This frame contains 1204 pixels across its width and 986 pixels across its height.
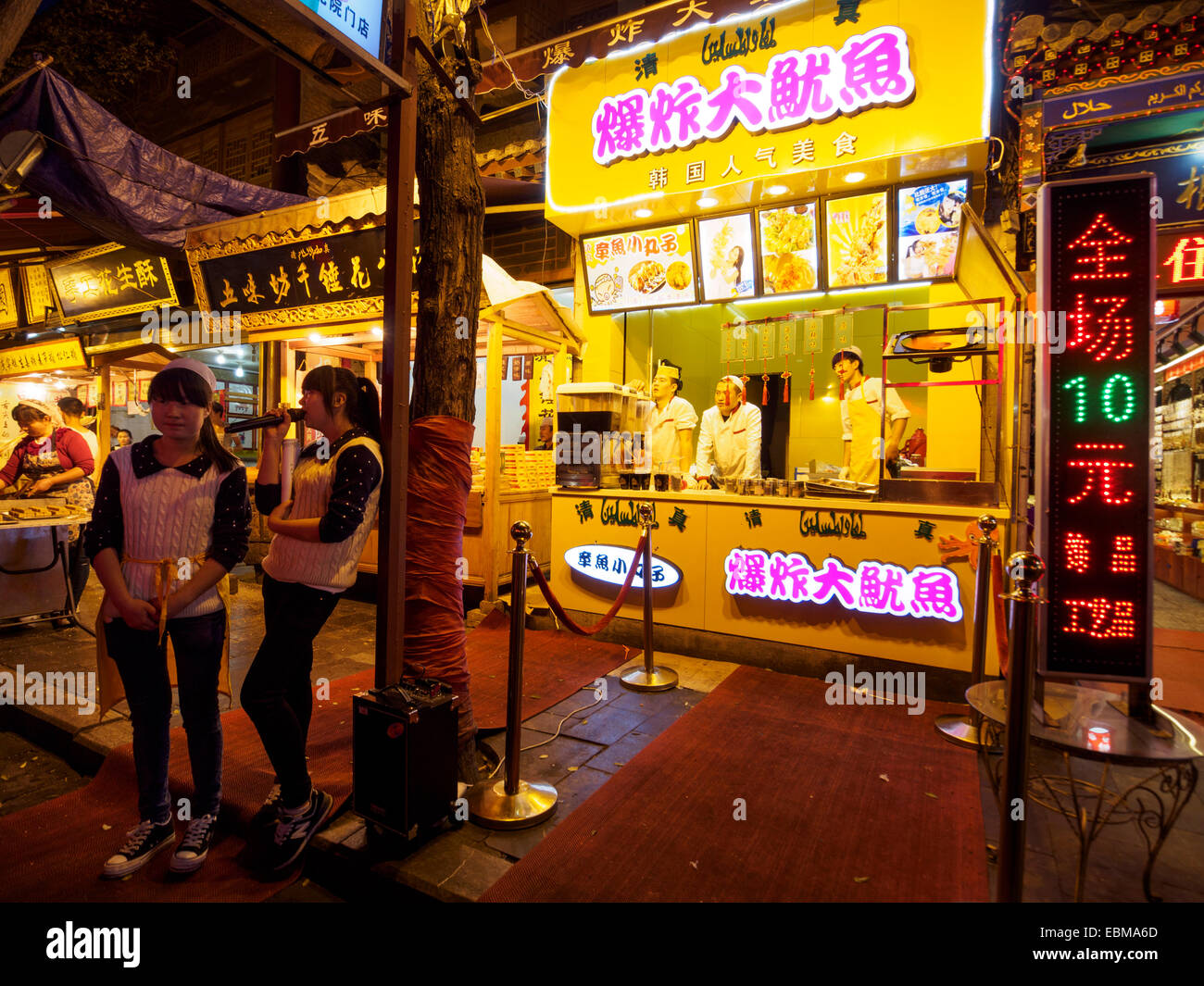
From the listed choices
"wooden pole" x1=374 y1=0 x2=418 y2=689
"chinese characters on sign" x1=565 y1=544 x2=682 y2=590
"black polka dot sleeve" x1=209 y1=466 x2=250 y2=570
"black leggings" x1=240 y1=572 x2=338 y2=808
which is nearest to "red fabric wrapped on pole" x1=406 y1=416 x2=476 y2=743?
"wooden pole" x1=374 y1=0 x2=418 y2=689

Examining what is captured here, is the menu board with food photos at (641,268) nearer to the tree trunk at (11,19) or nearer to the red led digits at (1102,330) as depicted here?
the red led digits at (1102,330)

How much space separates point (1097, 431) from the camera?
277 centimetres

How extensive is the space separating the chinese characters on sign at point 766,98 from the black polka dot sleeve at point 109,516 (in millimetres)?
6369

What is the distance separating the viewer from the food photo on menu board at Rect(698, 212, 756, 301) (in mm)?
7066

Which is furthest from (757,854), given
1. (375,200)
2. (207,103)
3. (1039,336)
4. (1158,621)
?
(207,103)

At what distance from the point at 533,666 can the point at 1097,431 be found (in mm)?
4610

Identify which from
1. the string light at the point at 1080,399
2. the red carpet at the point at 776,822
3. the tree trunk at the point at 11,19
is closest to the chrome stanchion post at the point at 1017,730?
the red carpet at the point at 776,822

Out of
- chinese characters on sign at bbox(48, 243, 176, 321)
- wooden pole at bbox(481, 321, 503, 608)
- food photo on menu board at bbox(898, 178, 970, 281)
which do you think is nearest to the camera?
food photo on menu board at bbox(898, 178, 970, 281)

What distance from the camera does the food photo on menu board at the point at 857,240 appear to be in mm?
6434

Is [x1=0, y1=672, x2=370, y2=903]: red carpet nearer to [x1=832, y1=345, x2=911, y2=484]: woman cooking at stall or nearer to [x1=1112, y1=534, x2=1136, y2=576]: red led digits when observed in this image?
[x1=1112, y1=534, x2=1136, y2=576]: red led digits

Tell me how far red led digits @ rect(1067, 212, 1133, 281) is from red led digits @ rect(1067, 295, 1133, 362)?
0.35 ft

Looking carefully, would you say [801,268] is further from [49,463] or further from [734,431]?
[49,463]
